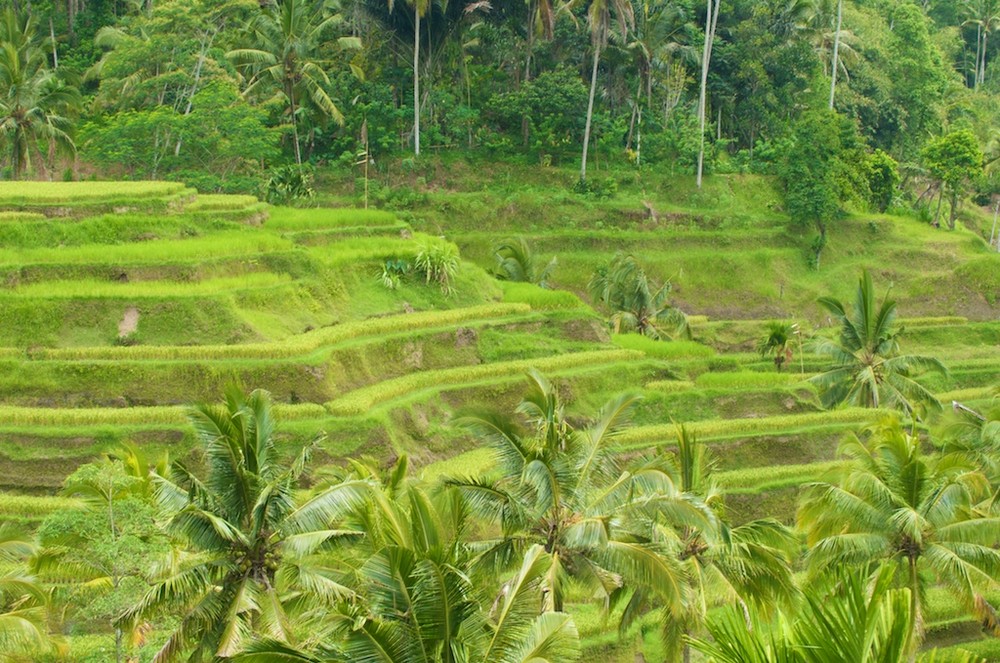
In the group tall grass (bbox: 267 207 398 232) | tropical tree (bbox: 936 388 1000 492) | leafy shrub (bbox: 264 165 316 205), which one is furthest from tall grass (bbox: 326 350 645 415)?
leafy shrub (bbox: 264 165 316 205)

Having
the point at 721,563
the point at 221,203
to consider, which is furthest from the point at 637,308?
the point at 721,563

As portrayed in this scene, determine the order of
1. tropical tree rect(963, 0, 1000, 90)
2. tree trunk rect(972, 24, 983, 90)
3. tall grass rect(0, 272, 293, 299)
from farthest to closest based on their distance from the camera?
tree trunk rect(972, 24, 983, 90) < tropical tree rect(963, 0, 1000, 90) < tall grass rect(0, 272, 293, 299)

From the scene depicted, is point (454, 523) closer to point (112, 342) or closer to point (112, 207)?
point (112, 342)

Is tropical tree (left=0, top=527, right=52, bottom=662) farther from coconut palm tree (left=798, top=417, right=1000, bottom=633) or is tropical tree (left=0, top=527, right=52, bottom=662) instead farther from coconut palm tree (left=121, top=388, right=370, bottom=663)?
coconut palm tree (left=798, top=417, right=1000, bottom=633)

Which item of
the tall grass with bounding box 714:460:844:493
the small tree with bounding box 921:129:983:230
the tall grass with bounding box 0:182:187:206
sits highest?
the small tree with bounding box 921:129:983:230

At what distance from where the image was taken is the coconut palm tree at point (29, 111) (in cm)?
3888

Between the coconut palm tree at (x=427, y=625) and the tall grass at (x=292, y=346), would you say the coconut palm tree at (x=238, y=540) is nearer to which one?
the coconut palm tree at (x=427, y=625)

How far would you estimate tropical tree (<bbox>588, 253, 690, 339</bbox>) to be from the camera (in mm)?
37625

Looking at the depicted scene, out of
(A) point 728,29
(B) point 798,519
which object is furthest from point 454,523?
(A) point 728,29

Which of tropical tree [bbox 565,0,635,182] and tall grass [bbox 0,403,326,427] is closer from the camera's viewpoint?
tall grass [bbox 0,403,326,427]

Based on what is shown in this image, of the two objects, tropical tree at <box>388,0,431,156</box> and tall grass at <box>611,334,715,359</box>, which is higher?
tropical tree at <box>388,0,431,156</box>

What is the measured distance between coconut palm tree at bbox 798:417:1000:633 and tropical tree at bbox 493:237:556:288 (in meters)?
20.2

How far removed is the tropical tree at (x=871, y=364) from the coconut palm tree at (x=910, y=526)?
11733mm

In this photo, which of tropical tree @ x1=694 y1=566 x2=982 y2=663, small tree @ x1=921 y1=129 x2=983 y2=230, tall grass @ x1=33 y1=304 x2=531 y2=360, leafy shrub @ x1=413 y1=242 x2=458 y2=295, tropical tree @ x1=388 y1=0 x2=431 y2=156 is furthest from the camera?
small tree @ x1=921 y1=129 x2=983 y2=230
